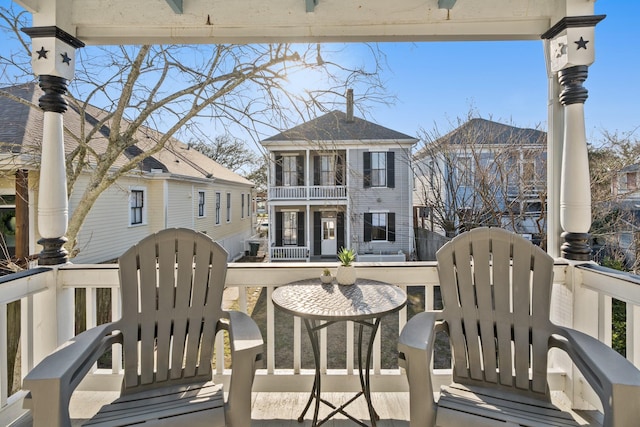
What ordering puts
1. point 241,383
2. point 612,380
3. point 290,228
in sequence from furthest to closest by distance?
1. point 290,228
2. point 241,383
3. point 612,380

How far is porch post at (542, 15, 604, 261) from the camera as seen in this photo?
2043 mm

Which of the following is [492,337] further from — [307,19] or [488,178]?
[488,178]

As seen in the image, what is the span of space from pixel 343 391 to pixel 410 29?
104 inches

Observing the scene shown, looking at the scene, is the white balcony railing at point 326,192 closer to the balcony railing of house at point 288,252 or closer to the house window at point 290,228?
the house window at point 290,228

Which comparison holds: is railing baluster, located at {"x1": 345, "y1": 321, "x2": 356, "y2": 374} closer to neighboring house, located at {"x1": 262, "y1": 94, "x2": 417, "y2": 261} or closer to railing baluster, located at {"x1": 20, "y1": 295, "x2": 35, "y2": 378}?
railing baluster, located at {"x1": 20, "y1": 295, "x2": 35, "y2": 378}

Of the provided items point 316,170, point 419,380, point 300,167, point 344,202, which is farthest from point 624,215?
point 300,167

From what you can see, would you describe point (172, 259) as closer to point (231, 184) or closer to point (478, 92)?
point (478, 92)

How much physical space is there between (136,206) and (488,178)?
29.2ft

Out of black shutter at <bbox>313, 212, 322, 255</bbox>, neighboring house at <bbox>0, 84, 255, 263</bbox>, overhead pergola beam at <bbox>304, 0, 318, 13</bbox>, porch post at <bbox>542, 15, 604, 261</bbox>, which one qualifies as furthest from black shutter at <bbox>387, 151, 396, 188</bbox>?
overhead pergola beam at <bbox>304, 0, 318, 13</bbox>

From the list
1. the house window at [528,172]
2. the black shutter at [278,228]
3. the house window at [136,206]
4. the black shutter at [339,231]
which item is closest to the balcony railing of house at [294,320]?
the house window at [528,172]

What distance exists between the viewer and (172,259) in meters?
1.82

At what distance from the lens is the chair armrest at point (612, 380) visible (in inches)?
42.8

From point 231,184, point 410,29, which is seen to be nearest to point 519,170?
point 410,29

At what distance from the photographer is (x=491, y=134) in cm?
629
